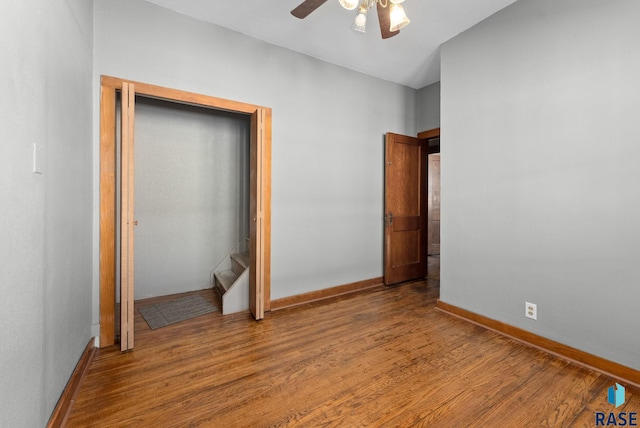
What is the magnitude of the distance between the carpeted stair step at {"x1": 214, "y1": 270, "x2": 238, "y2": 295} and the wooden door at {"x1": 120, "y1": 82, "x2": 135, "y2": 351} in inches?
45.8

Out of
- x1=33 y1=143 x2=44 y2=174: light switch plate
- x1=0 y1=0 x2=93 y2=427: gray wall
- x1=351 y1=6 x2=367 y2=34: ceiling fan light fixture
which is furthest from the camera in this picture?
x1=351 y1=6 x2=367 y2=34: ceiling fan light fixture

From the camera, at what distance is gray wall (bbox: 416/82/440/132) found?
4168 mm

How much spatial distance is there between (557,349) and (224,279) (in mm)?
3316

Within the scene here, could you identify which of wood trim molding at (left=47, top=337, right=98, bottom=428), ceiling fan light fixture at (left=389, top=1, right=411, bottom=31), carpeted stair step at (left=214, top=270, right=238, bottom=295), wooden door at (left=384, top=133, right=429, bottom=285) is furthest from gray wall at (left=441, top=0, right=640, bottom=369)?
wood trim molding at (left=47, top=337, right=98, bottom=428)

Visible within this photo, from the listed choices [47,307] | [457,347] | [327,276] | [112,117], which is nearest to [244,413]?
[47,307]

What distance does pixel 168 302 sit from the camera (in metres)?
3.41

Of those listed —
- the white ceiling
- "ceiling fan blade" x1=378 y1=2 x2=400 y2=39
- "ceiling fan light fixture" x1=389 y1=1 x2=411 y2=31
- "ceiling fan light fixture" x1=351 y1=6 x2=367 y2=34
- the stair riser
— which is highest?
the white ceiling

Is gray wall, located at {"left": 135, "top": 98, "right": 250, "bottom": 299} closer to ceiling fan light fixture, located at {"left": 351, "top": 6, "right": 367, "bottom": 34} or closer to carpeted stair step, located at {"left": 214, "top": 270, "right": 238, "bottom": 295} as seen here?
carpeted stair step, located at {"left": 214, "top": 270, "right": 238, "bottom": 295}

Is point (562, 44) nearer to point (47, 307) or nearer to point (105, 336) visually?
point (47, 307)

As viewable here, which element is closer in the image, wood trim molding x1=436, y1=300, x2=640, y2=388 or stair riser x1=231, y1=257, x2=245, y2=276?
wood trim molding x1=436, y1=300, x2=640, y2=388

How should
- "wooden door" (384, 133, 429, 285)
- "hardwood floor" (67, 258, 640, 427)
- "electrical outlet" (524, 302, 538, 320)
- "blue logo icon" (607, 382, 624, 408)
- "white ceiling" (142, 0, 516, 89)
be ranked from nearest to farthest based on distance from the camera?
"hardwood floor" (67, 258, 640, 427) < "blue logo icon" (607, 382, 624, 408) < "electrical outlet" (524, 302, 538, 320) < "white ceiling" (142, 0, 516, 89) < "wooden door" (384, 133, 429, 285)

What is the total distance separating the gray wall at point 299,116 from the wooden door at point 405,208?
5.5 inches

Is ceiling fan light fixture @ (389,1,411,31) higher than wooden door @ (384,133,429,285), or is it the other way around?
ceiling fan light fixture @ (389,1,411,31)

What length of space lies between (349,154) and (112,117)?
2443mm
